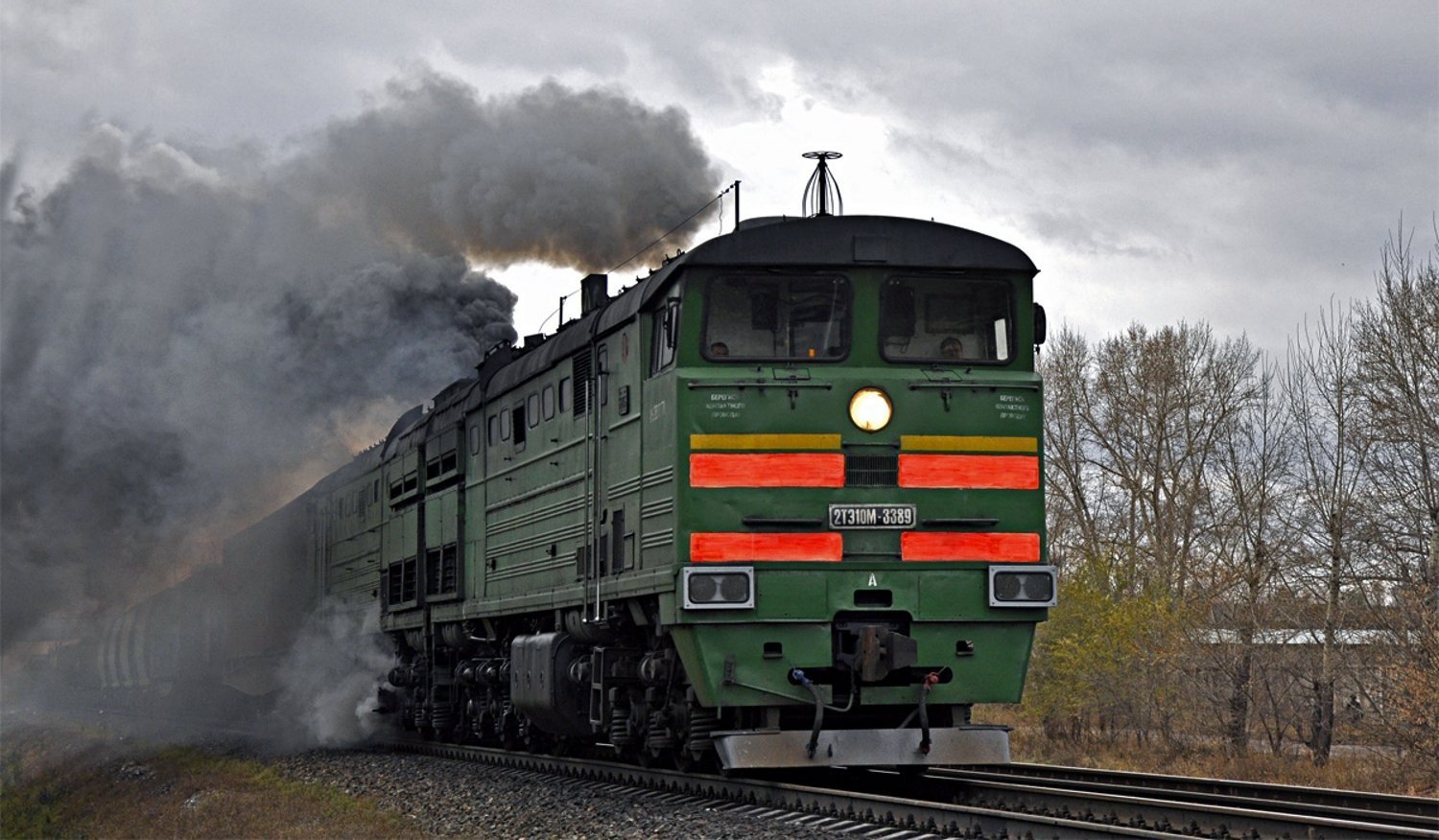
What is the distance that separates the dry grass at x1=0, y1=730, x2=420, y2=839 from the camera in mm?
15273

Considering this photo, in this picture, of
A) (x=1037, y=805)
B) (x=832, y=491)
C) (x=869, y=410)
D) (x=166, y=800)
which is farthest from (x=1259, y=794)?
(x=166, y=800)

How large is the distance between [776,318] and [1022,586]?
2.82m

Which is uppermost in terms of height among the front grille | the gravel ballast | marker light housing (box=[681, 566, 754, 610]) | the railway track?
the front grille

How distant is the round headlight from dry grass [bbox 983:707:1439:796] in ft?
24.7

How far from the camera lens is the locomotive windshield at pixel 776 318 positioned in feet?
44.5

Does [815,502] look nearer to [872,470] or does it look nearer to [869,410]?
[872,470]

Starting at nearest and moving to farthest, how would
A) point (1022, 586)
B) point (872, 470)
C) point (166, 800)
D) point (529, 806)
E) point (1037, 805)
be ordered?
point (1037, 805), point (872, 470), point (1022, 586), point (529, 806), point (166, 800)

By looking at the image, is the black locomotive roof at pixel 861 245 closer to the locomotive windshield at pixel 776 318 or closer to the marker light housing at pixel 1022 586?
the locomotive windshield at pixel 776 318

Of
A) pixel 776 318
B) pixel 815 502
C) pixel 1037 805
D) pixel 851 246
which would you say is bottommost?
pixel 1037 805

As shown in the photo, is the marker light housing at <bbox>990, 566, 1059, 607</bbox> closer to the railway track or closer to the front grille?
the front grille

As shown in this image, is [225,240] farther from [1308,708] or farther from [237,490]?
[1308,708]

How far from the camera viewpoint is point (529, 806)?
1507 cm

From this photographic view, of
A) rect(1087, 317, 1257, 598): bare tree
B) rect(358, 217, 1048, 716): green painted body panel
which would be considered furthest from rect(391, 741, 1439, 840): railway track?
rect(1087, 317, 1257, 598): bare tree

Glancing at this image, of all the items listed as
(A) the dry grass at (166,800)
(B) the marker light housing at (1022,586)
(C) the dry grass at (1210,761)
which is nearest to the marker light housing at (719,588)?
(B) the marker light housing at (1022,586)
